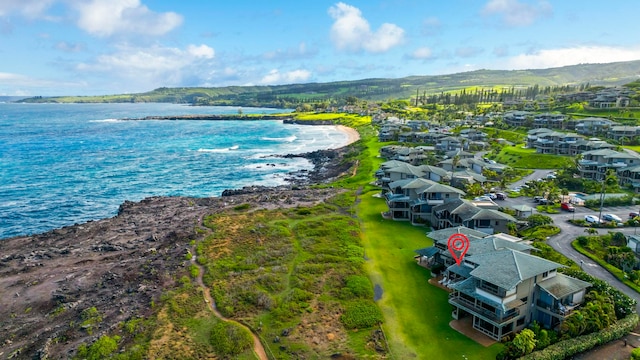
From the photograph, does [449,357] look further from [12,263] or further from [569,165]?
[569,165]

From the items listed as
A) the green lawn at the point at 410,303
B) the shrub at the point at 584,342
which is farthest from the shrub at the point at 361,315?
the shrub at the point at 584,342

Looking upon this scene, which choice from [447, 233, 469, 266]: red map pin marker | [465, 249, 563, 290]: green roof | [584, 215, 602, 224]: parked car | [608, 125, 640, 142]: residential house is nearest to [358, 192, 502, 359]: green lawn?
[447, 233, 469, 266]: red map pin marker

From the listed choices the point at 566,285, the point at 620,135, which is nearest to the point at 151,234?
the point at 566,285

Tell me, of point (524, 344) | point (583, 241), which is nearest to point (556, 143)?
point (583, 241)

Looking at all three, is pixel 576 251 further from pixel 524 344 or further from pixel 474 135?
pixel 474 135

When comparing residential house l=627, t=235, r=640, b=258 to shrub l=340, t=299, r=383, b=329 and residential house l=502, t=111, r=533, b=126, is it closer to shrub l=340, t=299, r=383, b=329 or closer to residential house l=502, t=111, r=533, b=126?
shrub l=340, t=299, r=383, b=329
